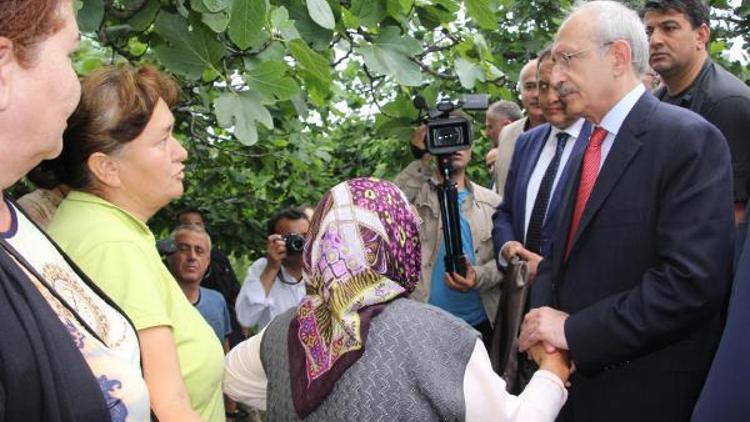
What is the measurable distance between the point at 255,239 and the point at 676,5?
13.9 feet

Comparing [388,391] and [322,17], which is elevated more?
[322,17]

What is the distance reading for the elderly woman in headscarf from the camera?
2.16 meters

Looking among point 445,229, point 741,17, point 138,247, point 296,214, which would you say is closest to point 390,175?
point 296,214

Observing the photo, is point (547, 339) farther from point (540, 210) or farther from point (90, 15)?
point (90, 15)

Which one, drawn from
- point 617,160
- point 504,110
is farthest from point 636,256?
point 504,110

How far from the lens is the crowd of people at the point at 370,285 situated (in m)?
1.51

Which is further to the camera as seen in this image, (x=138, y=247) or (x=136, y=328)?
(x=138, y=247)

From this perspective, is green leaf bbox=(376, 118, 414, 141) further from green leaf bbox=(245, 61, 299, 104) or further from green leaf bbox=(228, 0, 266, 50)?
green leaf bbox=(228, 0, 266, 50)

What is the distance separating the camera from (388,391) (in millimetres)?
2154

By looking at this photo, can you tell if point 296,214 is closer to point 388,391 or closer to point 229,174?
point 229,174

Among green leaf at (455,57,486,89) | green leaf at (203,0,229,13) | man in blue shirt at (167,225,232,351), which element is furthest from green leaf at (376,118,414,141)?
man in blue shirt at (167,225,232,351)

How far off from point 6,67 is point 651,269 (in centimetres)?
199

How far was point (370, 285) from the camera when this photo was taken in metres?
2.25

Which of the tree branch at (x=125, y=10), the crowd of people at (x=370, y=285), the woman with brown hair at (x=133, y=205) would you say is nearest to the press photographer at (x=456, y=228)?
the crowd of people at (x=370, y=285)
